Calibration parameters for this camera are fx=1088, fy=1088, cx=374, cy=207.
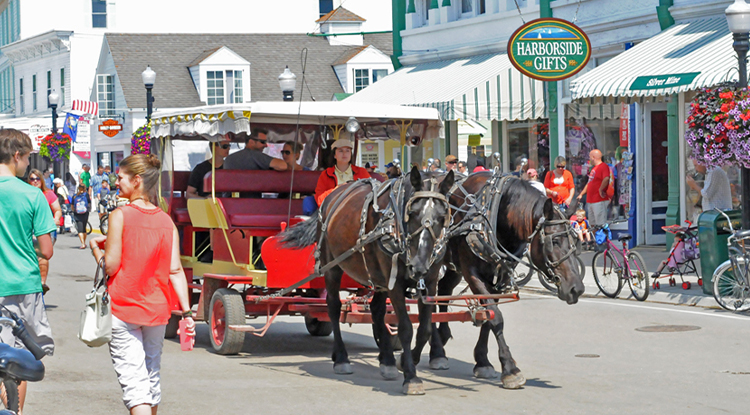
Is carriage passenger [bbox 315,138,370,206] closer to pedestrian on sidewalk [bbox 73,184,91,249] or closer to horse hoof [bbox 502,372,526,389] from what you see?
horse hoof [bbox 502,372,526,389]

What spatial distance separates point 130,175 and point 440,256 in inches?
112

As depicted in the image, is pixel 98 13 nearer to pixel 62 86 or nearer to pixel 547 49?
pixel 62 86

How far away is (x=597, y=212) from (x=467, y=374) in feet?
37.3

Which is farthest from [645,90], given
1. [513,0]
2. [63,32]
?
[63,32]

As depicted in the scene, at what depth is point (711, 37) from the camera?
17.9 m

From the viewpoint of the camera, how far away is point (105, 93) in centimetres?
4959

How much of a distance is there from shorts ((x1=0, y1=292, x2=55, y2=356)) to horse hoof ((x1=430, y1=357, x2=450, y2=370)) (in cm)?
379

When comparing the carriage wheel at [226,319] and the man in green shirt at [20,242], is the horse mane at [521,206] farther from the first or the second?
the man in green shirt at [20,242]

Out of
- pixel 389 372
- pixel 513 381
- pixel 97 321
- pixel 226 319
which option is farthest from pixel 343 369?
pixel 97 321

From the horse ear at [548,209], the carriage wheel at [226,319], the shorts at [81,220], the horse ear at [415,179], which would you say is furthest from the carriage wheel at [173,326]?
the shorts at [81,220]

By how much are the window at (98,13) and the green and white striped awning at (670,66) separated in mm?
38864

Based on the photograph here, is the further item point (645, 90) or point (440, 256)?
point (645, 90)

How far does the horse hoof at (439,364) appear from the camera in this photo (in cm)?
938

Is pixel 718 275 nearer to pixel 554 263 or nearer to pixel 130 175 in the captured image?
pixel 554 263
